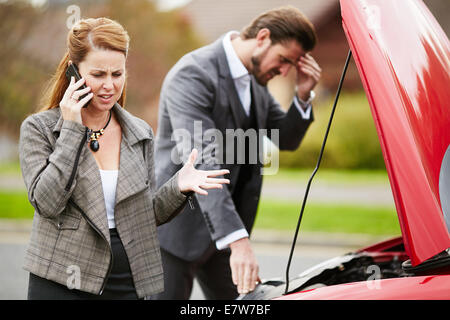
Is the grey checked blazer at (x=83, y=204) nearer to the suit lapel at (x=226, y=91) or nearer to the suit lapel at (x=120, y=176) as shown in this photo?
the suit lapel at (x=120, y=176)

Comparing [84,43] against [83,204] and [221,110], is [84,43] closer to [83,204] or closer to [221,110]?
[83,204]

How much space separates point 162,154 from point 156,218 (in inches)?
30.0

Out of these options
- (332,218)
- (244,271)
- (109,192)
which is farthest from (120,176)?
(332,218)

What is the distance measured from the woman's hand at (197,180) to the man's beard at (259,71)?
0.98 m

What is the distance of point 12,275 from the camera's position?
6.19 m

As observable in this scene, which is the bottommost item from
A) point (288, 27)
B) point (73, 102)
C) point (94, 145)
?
point (94, 145)

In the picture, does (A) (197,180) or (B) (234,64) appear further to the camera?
Result: (B) (234,64)

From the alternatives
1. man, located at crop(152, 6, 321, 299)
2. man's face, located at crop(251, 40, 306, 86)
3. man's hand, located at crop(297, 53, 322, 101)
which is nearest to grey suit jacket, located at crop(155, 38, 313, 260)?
man, located at crop(152, 6, 321, 299)

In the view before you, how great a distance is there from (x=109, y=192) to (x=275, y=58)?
4.10 feet

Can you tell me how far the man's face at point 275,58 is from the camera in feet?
9.75

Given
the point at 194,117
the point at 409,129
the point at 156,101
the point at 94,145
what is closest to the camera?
the point at 409,129

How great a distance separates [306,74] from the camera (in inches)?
122
